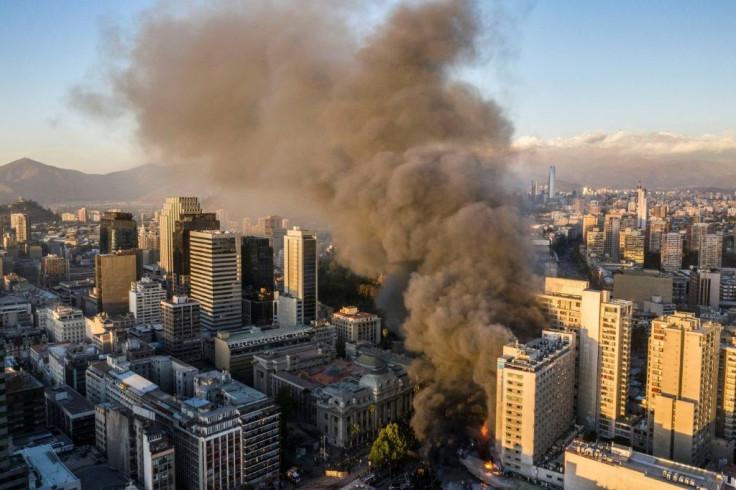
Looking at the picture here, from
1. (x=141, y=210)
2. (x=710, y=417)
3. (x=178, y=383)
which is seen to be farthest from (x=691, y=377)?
(x=141, y=210)

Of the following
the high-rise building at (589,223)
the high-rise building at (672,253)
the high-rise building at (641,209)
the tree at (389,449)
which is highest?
the high-rise building at (641,209)

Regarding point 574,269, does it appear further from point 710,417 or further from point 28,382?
point 28,382

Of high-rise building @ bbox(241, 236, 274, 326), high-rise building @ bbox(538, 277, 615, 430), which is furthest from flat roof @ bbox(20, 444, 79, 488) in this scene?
high-rise building @ bbox(241, 236, 274, 326)

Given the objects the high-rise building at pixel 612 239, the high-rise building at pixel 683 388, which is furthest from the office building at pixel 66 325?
the high-rise building at pixel 612 239

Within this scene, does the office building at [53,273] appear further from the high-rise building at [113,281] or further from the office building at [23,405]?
A: the office building at [23,405]

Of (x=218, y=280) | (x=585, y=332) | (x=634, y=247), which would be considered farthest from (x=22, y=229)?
(x=585, y=332)

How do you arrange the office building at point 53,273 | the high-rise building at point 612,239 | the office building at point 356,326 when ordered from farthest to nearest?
the high-rise building at point 612,239
the office building at point 53,273
the office building at point 356,326
